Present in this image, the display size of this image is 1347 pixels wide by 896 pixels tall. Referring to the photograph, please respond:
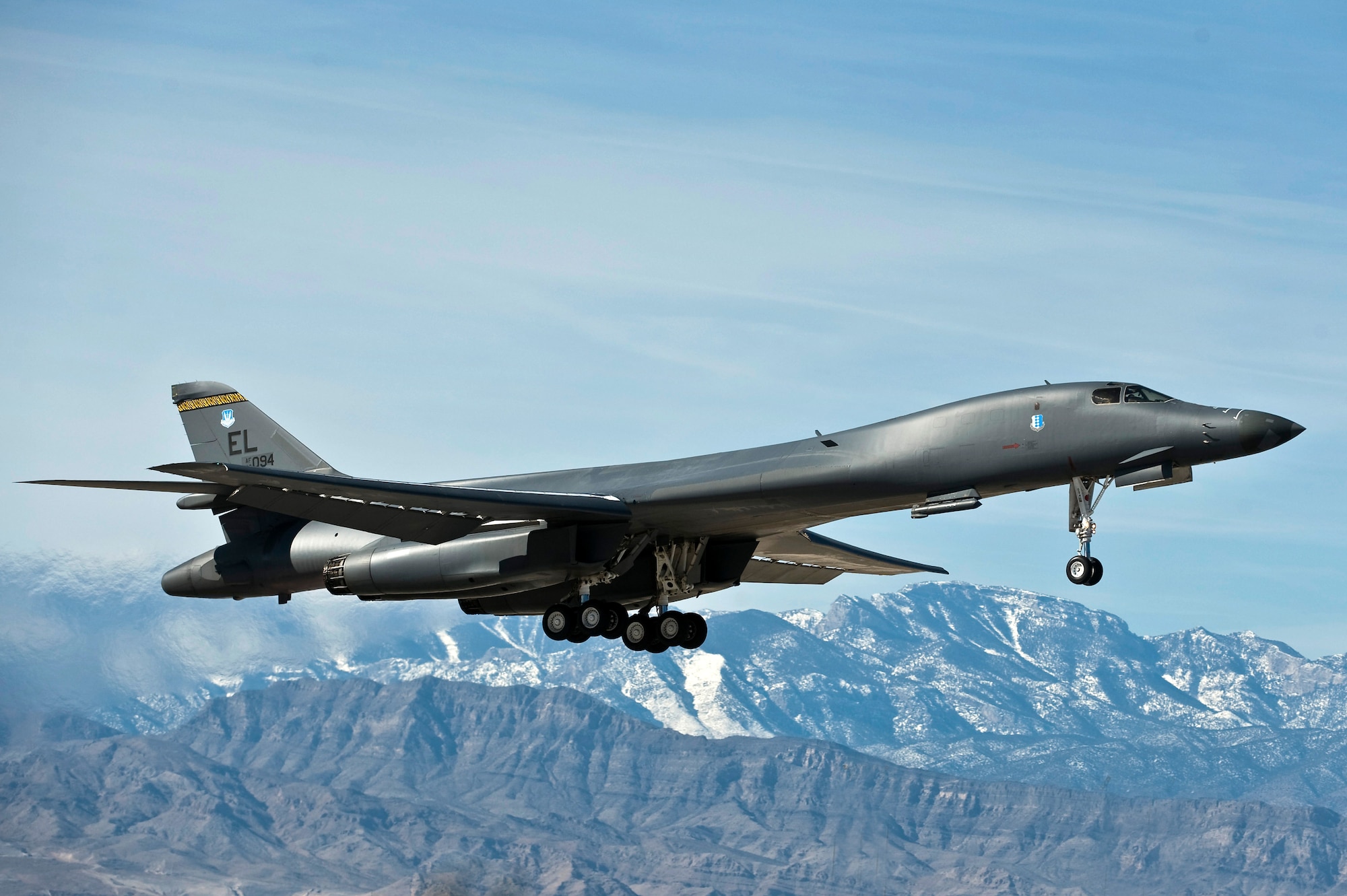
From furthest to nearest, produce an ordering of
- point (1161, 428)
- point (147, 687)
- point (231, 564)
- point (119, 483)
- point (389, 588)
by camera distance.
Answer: point (147, 687) < point (231, 564) < point (389, 588) < point (119, 483) < point (1161, 428)

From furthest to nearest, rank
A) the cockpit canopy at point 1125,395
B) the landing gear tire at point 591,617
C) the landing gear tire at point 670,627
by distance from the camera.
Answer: the landing gear tire at point 670,627, the landing gear tire at point 591,617, the cockpit canopy at point 1125,395

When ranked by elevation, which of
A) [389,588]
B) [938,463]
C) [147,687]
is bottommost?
[147,687]

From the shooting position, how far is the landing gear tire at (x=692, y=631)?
125 feet

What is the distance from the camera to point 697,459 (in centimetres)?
3669

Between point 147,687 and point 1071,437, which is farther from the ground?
point 1071,437

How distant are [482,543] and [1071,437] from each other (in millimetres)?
12921

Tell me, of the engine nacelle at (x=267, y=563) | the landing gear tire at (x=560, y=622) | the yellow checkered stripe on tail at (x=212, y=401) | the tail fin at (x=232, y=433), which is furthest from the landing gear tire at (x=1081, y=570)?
the yellow checkered stripe on tail at (x=212, y=401)

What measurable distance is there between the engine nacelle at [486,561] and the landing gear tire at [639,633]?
185cm

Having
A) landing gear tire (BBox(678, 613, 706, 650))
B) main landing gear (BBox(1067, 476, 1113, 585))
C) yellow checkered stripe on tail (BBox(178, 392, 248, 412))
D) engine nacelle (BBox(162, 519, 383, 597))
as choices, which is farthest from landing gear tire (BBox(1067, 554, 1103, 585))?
yellow checkered stripe on tail (BBox(178, 392, 248, 412))

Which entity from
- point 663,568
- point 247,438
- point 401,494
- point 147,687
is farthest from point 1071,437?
point 147,687

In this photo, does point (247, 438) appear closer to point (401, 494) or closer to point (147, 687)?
point (401, 494)

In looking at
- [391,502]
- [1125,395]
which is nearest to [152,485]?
[391,502]

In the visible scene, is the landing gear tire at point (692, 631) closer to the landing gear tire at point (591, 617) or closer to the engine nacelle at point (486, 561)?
the landing gear tire at point (591, 617)

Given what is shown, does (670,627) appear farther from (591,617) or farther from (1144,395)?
(1144,395)
